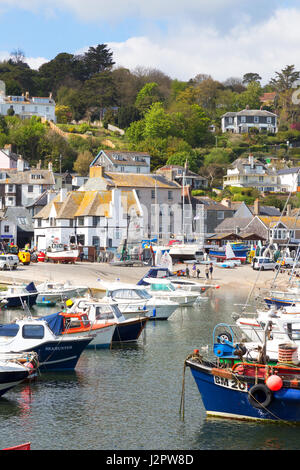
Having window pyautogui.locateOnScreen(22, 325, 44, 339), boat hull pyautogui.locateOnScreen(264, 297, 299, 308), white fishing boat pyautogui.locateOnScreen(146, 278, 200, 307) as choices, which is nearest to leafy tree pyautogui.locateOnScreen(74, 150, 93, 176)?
white fishing boat pyautogui.locateOnScreen(146, 278, 200, 307)

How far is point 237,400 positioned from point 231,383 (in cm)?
75

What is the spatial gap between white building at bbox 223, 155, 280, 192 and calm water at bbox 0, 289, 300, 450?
328 ft

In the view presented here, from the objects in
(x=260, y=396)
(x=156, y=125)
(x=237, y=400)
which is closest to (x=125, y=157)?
(x=156, y=125)

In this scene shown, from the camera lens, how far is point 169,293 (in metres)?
53.1

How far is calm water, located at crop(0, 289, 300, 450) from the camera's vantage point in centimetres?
2442

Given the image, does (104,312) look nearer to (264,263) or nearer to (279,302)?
(279,302)

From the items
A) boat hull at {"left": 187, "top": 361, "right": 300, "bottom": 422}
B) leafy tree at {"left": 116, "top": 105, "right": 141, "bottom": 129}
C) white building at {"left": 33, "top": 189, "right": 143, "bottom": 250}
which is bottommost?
boat hull at {"left": 187, "top": 361, "right": 300, "bottom": 422}

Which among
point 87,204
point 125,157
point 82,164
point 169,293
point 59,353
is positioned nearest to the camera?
point 59,353

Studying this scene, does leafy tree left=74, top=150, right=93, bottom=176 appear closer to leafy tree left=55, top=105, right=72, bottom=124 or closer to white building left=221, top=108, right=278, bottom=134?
leafy tree left=55, top=105, right=72, bottom=124

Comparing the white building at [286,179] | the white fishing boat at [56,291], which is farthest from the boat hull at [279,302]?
the white building at [286,179]

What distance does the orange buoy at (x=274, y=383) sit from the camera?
2464 cm

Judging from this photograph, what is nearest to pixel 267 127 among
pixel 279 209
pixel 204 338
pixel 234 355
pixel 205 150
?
pixel 205 150

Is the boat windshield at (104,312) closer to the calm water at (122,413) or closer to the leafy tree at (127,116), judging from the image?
the calm water at (122,413)

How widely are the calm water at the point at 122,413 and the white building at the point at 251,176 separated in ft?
328
